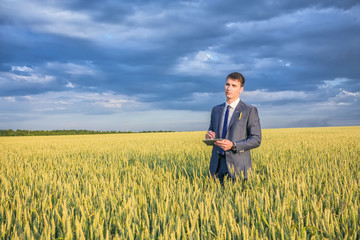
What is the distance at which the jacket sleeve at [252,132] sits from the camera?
348 cm

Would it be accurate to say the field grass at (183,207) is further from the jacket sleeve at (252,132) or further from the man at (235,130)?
the jacket sleeve at (252,132)

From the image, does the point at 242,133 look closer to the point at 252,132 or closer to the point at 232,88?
the point at 252,132

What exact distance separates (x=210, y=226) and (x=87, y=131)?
5140 cm

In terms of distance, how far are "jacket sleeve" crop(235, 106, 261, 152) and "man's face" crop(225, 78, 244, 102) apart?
0.33 metres

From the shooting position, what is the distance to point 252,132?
3580mm

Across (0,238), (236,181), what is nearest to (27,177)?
(0,238)

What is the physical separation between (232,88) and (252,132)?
0.70 meters

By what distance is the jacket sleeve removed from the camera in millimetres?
3477

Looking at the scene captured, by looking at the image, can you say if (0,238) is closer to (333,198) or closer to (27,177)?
(27,177)

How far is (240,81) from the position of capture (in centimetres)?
342

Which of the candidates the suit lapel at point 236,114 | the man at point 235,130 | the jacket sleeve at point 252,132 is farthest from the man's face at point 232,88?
the jacket sleeve at point 252,132

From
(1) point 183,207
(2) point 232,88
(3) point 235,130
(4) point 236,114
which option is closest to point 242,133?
(3) point 235,130

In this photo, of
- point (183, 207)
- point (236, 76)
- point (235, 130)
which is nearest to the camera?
point (183, 207)

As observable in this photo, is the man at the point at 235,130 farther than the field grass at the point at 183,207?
Yes
